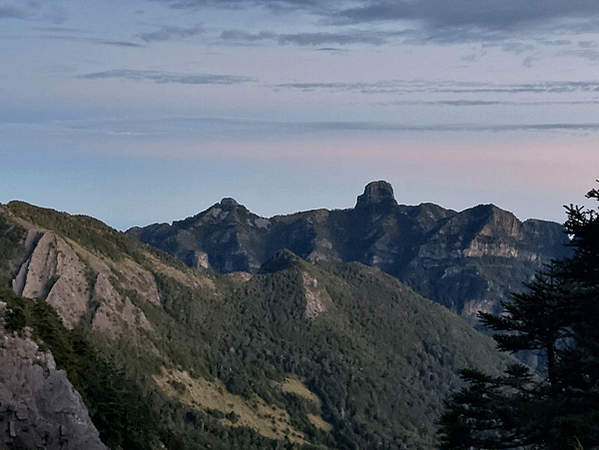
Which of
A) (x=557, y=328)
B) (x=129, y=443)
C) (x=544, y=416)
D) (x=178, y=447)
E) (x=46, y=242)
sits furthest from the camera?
(x=46, y=242)

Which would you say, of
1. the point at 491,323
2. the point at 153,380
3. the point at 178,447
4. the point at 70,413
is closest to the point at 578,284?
the point at 491,323

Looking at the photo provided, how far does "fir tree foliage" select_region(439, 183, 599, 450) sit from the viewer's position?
127 feet

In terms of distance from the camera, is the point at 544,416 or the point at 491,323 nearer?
the point at 544,416

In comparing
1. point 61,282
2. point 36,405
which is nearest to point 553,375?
point 36,405

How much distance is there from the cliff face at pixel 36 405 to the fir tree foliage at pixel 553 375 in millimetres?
20417

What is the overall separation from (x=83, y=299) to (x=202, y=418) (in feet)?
136

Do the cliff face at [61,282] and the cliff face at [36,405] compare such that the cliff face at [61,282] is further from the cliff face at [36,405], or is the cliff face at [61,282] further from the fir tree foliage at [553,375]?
the fir tree foliage at [553,375]

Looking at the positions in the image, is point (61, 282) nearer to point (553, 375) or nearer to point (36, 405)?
point (36, 405)

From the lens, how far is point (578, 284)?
41.1 metres

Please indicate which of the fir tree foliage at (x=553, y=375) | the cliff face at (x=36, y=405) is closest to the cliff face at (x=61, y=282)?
the cliff face at (x=36, y=405)

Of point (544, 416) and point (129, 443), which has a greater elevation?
point (544, 416)

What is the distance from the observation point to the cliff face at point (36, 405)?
134 feet

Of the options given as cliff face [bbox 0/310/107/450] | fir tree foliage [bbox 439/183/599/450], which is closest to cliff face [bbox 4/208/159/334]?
cliff face [bbox 0/310/107/450]

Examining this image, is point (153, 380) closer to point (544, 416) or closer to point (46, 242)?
point (46, 242)
